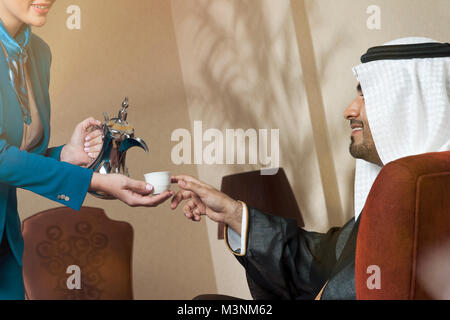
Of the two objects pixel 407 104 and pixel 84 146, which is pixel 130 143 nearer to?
pixel 84 146

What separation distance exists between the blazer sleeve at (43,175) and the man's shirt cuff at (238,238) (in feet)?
1.35

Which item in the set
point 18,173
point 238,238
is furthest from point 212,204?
point 18,173

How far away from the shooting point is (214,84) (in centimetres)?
169

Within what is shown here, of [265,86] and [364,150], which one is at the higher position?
[265,86]

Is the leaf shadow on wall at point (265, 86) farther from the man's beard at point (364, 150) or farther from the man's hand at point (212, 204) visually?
the man's hand at point (212, 204)

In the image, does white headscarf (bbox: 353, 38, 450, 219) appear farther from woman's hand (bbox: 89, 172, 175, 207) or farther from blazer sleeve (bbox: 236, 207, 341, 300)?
woman's hand (bbox: 89, 172, 175, 207)

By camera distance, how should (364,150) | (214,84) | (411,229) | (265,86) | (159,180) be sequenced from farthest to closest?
1. (214,84)
2. (265,86)
3. (364,150)
4. (159,180)
5. (411,229)

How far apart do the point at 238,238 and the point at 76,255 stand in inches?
24.0

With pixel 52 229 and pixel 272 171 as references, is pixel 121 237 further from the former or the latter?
pixel 272 171

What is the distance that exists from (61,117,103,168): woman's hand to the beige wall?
0.27 metres

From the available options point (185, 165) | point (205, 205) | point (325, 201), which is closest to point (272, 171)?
point (325, 201)

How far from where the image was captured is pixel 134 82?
1500mm
